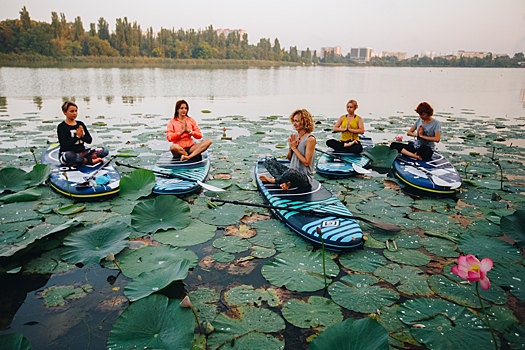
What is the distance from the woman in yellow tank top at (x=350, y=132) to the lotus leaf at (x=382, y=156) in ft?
0.90

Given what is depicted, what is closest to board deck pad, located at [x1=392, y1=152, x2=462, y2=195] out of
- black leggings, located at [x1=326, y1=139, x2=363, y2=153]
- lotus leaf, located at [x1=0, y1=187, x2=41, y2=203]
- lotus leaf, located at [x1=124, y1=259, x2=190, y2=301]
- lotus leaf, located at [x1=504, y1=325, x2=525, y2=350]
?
black leggings, located at [x1=326, y1=139, x2=363, y2=153]

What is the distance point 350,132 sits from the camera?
5949mm

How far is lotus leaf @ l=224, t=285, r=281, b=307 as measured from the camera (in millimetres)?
2328

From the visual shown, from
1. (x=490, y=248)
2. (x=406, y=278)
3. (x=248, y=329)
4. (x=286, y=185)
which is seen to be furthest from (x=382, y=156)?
(x=248, y=329)

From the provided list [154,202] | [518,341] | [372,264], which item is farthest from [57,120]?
[518,341]

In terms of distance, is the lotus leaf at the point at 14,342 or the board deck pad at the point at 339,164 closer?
the lotus leaf at the point at 14,342

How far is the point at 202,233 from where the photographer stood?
10.7 ft

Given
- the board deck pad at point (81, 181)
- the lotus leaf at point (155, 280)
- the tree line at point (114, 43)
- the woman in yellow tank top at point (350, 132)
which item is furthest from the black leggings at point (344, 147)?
the tree line at point (114, 43)

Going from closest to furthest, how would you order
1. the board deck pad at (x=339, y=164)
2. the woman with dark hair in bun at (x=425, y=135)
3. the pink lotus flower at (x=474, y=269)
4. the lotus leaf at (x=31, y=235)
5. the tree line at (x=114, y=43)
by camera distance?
the pink lotus flower at (x=474, y=269)
the lotus leaf at (x=31, y=235)
the board deck pad at (x=339, y=164)
the woman with dark hair in bun at (x=425, y=135)
the tree line at (x=114, y=43)

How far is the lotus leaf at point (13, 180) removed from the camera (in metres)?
4.15

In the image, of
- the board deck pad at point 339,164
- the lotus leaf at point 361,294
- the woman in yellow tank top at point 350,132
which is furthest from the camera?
the woman in yellow tank top at point 350,132

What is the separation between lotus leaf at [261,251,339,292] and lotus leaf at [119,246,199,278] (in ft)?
2.13

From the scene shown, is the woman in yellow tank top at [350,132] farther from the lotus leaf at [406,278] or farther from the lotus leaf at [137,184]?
the lotus leaf at [406,278]

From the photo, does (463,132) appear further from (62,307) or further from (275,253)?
(62,307)
